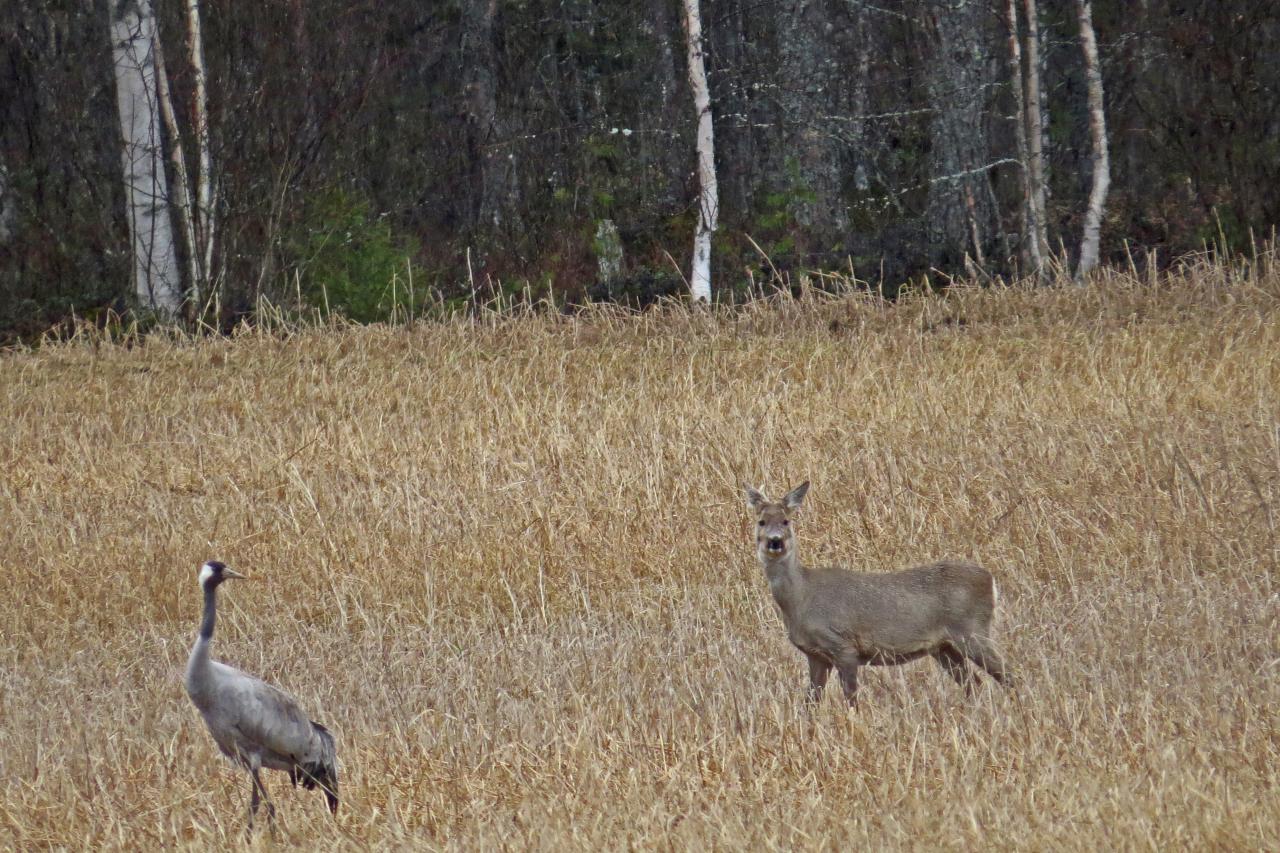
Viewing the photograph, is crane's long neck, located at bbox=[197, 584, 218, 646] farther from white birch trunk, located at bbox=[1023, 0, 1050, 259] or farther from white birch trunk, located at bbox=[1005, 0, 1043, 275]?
white birch trunk, located at bbox=[1023, 0, 1050, 259]

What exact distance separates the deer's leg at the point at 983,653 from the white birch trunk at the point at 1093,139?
12.1 metres

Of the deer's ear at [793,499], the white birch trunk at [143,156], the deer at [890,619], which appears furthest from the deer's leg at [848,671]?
the white birch trunk at [143,156]

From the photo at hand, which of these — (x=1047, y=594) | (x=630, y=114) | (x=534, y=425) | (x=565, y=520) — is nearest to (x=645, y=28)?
(x=630, y=114)

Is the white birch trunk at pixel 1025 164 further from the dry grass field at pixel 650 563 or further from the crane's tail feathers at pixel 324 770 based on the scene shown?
the crane's tail feathers at pixel 324 770

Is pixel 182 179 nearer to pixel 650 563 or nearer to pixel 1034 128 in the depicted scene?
pixel 1034 128

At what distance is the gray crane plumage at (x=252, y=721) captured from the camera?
4926 mm

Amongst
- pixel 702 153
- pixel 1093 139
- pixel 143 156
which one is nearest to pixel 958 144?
pixel 1093 139

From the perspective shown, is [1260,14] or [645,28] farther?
[645,28]

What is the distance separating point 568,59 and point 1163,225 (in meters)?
13.3

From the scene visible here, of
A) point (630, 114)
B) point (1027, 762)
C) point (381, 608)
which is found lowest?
point (381, 608)

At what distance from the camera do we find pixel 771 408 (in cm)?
1236

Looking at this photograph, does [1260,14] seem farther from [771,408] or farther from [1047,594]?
[1047,594]

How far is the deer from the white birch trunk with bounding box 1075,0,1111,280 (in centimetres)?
1192

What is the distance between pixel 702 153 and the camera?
1933 centimetres
